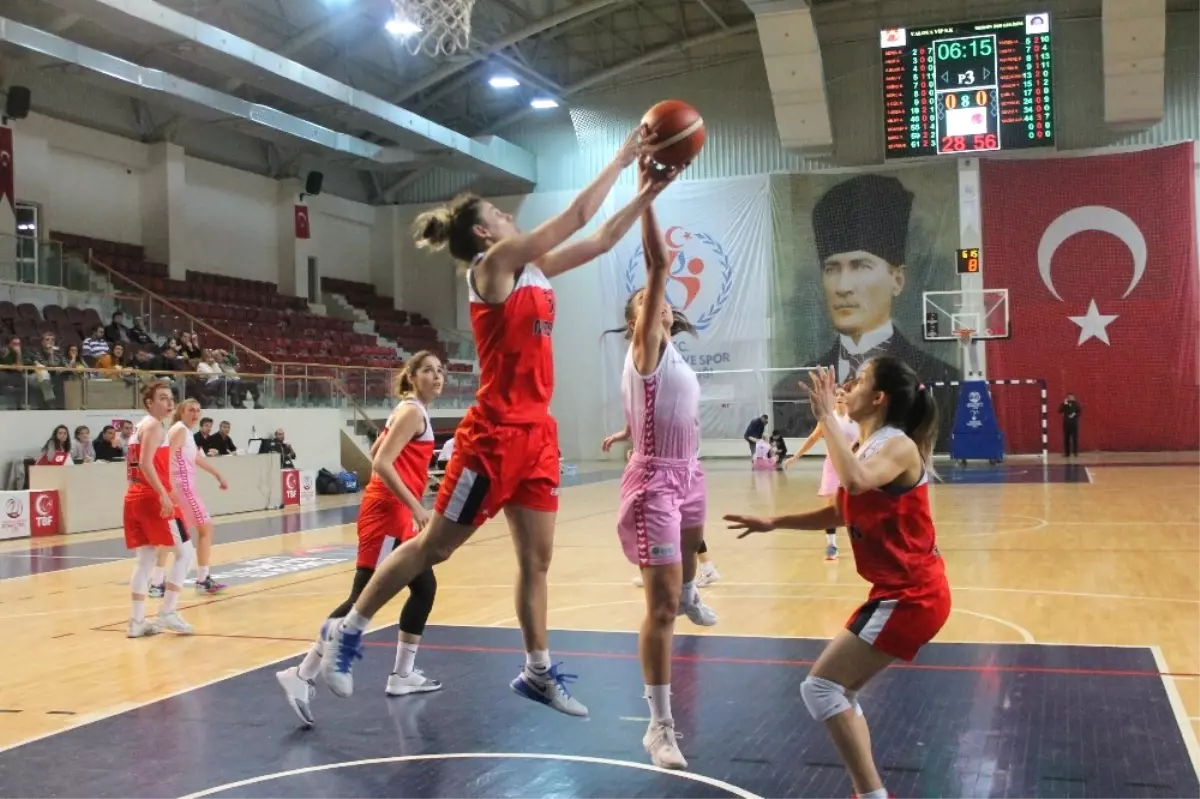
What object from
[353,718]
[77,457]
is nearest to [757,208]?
[77,457]

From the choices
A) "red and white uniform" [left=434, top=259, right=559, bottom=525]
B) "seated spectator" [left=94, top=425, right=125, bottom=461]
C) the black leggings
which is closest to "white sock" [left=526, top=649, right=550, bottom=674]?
"red and white uniform" [left=434, top=259, right=559, bottom=525]

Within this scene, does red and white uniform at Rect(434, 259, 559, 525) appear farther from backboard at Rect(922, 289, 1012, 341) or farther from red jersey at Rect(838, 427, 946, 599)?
backboard at Rect(922, 289, 1012, 341)

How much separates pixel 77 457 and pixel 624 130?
1576 cm

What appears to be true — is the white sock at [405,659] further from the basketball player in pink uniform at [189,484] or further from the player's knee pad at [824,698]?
the basketball player in pink uniform at [189,484]

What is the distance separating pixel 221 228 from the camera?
79.5 feet

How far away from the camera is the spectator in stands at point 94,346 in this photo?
53.2 feet

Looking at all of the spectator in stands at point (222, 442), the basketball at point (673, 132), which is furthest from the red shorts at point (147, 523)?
the spectator in stands at point (222, 442)

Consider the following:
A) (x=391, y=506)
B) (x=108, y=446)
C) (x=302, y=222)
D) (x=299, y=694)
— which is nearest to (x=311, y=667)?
(x=299, y=694)

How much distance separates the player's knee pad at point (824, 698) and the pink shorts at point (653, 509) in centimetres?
89

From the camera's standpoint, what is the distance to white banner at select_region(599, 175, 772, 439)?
79.9 ft

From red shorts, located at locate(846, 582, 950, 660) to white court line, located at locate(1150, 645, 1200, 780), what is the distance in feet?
4.26

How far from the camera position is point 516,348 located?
3967 millimetres

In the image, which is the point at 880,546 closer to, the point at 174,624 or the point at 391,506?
the point at 391,506

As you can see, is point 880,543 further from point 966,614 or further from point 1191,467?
point 1191,467
